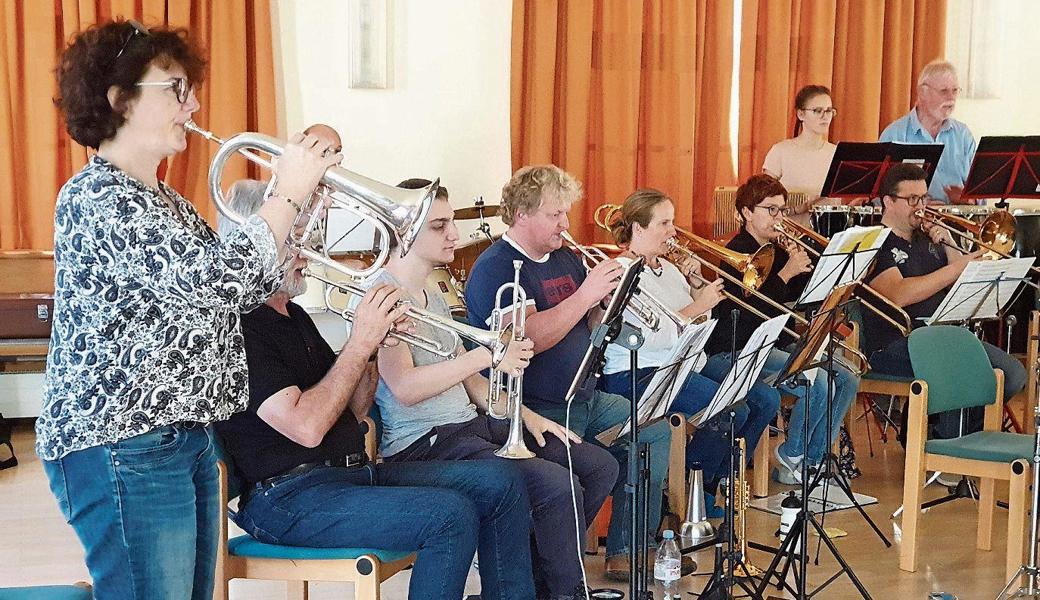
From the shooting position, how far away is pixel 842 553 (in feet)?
12.7

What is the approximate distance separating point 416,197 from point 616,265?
1.12m

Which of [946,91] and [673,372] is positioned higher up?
[946,91]

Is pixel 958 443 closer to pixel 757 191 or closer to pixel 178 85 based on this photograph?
pixel 757 191

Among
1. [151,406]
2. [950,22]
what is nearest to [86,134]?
[151,406]

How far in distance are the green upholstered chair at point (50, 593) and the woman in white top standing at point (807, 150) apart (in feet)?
15.1

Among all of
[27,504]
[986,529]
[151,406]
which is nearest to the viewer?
[151,406]

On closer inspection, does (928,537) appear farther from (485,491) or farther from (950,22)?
(950,22)

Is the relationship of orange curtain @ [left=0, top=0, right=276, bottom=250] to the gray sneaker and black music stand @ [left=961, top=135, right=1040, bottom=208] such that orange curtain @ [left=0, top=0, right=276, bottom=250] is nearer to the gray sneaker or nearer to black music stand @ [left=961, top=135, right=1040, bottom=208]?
the gray sneaker

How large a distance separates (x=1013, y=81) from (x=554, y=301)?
4.72 metres

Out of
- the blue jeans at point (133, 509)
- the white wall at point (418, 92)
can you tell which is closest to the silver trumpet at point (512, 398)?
the blue jeans at point (133, 509)

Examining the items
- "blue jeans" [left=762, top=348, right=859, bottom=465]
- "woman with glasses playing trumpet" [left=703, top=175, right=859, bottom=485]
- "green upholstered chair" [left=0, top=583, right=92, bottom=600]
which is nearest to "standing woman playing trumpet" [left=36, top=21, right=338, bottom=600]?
"green upholstered chair" [left=0, top=583, right=92, bottom=600]

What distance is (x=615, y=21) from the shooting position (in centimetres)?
609

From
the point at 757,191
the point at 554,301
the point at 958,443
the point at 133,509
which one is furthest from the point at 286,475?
the point at 757,191

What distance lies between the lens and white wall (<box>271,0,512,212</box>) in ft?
18.9
